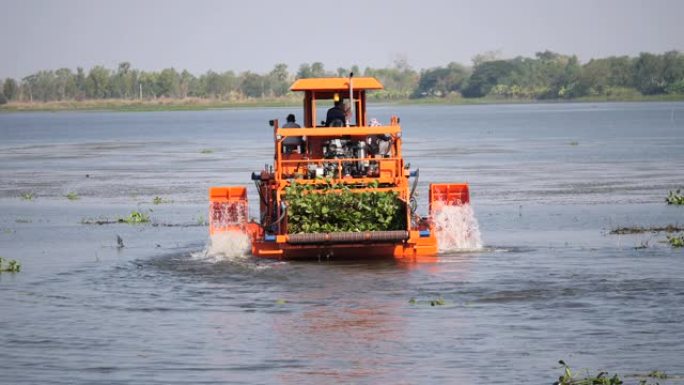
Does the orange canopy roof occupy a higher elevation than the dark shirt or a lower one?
higher

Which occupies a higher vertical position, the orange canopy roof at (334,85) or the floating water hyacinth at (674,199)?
the orange canopy roof at (334,85)

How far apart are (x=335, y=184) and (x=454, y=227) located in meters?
2.54

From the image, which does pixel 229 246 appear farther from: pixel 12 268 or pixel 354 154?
pixel 12 268

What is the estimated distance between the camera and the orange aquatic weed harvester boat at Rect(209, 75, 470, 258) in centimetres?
2200

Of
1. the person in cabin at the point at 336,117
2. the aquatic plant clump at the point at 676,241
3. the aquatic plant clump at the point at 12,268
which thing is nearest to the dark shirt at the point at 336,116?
the person in cabin at the point at 336,117

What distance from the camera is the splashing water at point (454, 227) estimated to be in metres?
23.9

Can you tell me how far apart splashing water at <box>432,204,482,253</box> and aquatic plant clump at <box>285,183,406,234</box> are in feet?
6.01

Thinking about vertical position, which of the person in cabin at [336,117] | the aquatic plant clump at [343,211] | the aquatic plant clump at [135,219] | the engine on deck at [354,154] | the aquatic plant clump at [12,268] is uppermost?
the person in cabin at [336,117]

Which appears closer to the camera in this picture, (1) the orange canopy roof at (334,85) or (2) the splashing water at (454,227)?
(2) the splashing water at (454,227)

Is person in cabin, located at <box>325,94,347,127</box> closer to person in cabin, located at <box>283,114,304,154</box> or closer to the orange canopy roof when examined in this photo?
the orange canopy roof

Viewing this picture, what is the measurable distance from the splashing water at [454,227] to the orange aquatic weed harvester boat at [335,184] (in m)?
0.13

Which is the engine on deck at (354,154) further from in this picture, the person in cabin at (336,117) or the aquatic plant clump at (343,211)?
the aquatic plant clump at (343,211)

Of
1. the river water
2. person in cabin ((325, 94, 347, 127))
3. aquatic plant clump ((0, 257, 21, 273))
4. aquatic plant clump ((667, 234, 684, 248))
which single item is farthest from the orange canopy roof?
aquatic plant clump ((667, 234, 684, 248))

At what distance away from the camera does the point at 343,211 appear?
2216 centimetres
